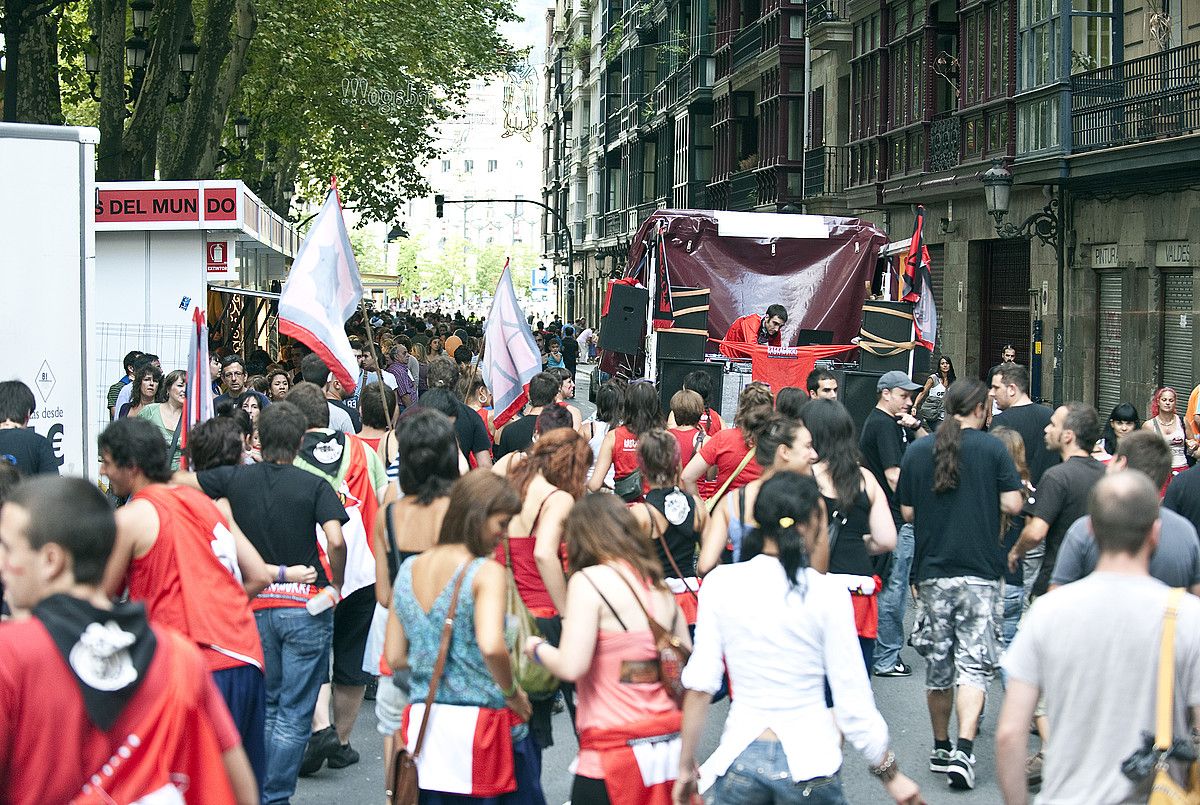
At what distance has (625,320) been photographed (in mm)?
15914

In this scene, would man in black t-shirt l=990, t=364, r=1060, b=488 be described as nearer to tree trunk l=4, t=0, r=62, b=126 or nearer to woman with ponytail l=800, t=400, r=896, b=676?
woman with ponytail l=800, t=400, r=896, b=676

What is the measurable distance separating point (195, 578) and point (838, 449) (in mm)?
3121

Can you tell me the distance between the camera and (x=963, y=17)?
81.7 ft

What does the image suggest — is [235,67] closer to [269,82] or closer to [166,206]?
[166,206]

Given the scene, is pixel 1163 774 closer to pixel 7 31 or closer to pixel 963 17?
pixel 7 31

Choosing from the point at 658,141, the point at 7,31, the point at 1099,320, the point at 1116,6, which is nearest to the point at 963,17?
the point at 1116,6

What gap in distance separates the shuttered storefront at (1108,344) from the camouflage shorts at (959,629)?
46.2 feet

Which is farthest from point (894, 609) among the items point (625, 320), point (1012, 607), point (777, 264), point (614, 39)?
point (614, 39)

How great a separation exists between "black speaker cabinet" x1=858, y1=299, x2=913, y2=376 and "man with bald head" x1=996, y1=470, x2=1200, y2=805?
429 inches

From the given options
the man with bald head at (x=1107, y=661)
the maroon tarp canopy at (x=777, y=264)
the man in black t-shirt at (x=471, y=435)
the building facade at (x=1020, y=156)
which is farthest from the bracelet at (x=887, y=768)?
the building facade at (x=1020, y=156)

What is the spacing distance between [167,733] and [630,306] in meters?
12.7

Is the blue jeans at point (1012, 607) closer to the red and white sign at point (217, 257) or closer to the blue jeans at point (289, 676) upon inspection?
the blue jeans at point (289, 676)

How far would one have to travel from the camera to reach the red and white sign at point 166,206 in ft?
61.2

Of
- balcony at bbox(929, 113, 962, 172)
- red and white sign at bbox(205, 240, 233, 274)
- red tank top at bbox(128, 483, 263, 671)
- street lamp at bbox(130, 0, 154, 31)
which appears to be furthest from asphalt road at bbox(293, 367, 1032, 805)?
balcony at bbox(929, 113, 962, 172)
